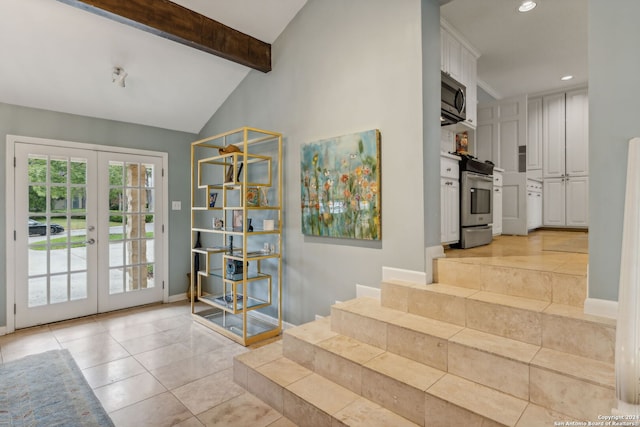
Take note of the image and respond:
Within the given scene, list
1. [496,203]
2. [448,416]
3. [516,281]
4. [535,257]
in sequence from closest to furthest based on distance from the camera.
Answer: [448,416] < [516,281] < [535,257] < [496,203]

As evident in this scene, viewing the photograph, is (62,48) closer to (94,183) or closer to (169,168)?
(94,183)

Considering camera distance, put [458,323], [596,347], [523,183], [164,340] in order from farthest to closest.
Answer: [523,183]
[164,340]
[458,323]
[596,347]

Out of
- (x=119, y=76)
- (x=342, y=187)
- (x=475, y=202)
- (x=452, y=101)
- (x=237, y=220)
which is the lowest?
(x=237, y=220)

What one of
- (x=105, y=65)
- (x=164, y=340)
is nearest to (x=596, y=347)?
(x=164, y=340)

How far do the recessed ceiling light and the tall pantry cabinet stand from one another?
294 centimetres

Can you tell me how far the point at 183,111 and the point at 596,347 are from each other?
15.3 feet

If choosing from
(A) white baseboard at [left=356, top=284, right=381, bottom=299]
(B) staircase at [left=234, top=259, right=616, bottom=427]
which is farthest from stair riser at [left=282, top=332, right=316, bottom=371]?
(A) white baseboard at [left=356, top=284, right=381, bottom=299]

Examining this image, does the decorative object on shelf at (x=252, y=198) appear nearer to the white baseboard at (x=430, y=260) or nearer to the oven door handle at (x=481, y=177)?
the white baseboard at (x=430, y=260)

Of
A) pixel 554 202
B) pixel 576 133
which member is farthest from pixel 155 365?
pixel 576 133

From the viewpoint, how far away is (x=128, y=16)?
2.72 meters

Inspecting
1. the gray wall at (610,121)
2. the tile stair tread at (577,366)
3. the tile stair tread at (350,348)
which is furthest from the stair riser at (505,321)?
the tile stair tread at (350,348)

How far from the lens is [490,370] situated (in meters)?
1.72

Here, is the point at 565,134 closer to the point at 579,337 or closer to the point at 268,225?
the point at 579,337

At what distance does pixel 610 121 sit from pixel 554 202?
4.33 metres
